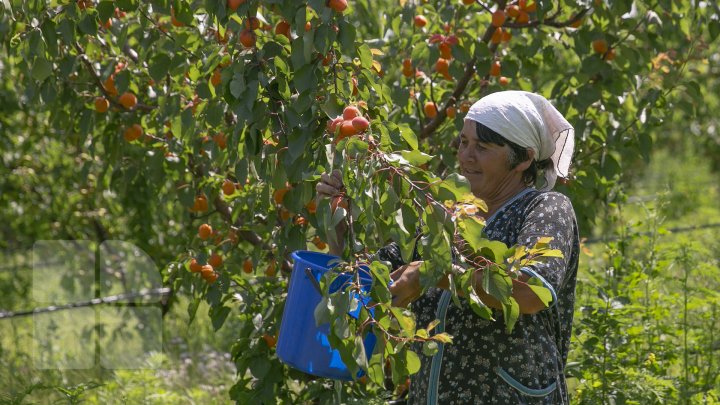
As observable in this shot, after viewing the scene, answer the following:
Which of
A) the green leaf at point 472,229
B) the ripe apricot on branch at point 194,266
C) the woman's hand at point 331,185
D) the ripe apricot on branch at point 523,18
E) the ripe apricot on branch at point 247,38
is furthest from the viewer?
the ripe apricot on branch at point 523,18

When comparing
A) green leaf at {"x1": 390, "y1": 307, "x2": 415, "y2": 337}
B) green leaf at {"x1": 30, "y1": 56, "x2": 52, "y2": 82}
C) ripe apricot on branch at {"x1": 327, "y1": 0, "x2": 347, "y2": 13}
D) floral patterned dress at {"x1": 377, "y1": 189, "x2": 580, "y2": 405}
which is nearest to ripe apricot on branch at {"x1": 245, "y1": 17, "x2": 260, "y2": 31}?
ripe apricot on branch at {"x1": 327, "y1": 0, "x2": 347, "y2": 13}

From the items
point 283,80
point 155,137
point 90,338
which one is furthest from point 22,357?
point 283,80

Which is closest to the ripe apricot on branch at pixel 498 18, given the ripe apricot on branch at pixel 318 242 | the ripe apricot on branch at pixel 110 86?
the ripe apricot on branch at pixel 318 242

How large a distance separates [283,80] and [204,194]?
100cm

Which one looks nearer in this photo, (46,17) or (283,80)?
(283,80)

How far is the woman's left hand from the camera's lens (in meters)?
1.94

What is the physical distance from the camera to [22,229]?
574 centimetres

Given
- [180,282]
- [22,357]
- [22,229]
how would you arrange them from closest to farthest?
[180,282] → [22,357] → [22,229]

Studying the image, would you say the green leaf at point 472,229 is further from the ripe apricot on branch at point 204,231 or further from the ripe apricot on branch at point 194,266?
the ripe apricot on branch at point 204,231

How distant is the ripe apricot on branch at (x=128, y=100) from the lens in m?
3.14

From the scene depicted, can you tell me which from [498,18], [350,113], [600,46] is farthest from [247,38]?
[600,46]

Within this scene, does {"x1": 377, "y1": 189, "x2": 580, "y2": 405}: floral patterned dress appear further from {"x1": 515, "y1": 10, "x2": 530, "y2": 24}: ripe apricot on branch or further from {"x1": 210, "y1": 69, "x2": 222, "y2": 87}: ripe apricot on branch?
{"x1": 515, "y1": 10, "x2": 530, "y2": 24}: ripe apricot on branch

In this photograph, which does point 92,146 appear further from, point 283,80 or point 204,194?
point 283,80

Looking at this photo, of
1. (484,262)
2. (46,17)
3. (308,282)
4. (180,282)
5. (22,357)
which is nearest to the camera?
(484,262)
